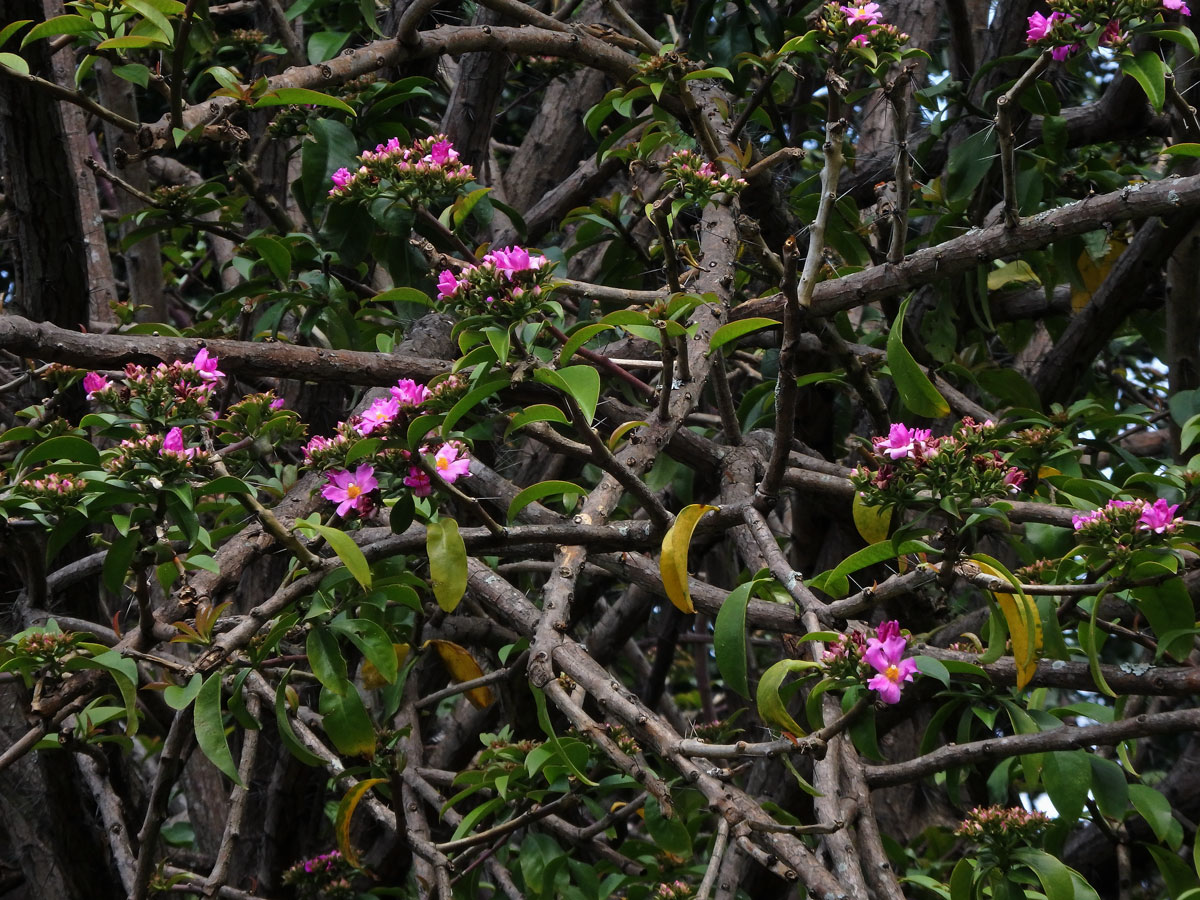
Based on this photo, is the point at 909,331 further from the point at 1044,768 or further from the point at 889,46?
the point at 1044,768

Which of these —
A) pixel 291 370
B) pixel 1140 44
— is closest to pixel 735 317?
pixel 291 370

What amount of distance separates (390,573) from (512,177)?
2011mm

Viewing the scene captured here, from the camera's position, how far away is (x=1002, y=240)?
1843 mm

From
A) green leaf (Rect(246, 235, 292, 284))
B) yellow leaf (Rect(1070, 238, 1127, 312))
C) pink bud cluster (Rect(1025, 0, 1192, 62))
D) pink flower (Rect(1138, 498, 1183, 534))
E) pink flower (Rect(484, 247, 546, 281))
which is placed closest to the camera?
pink flower (Rect(484, 247, 546, 281))

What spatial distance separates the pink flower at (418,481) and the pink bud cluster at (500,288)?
0.21m

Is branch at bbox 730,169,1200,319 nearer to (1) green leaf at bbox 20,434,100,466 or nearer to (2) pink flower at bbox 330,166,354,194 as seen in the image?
(2) pink flower at bbox 330,166,354,194

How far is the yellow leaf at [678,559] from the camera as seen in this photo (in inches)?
54.7

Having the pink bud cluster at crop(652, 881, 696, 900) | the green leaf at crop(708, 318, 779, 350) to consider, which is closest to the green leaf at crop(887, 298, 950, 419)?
the green leaf at crop(708, 318, 779, 350)

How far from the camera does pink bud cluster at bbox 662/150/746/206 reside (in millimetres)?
1786

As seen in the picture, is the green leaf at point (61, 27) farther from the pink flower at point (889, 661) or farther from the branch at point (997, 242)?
the pink flower at point (889, 661)

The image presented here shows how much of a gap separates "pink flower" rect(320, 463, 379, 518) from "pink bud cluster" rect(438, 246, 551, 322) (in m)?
0.25

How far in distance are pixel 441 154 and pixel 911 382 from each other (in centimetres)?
78

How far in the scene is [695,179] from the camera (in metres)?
1.78

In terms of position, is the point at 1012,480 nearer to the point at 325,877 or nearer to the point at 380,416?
the point at 380,416
